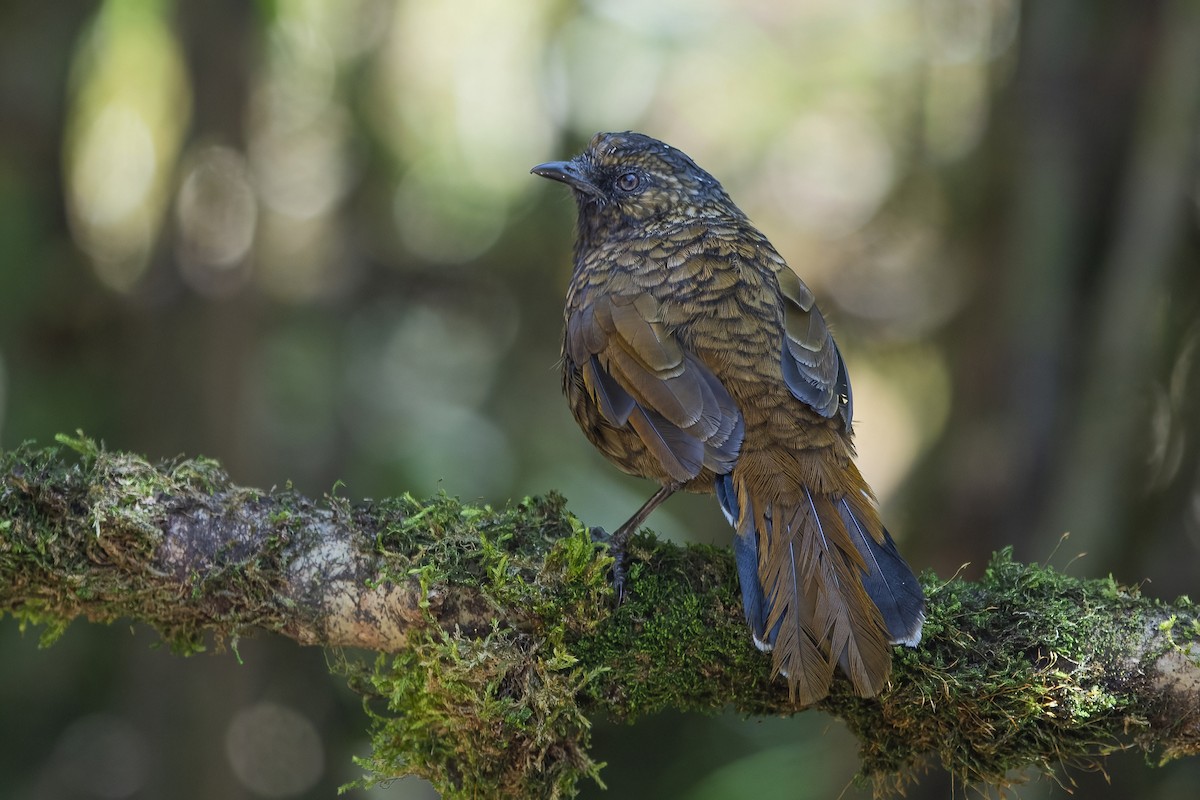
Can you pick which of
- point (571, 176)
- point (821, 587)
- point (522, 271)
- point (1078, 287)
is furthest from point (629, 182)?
point (522, 271)

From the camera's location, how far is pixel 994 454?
17.5 ft

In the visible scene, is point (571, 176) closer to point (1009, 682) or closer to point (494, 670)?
point (494, 670)

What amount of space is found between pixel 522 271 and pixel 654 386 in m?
4.28

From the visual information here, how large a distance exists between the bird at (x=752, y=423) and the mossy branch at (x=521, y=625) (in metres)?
0.13

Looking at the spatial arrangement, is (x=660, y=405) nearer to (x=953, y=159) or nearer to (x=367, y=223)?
(x=953, y=159)

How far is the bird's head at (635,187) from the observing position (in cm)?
396

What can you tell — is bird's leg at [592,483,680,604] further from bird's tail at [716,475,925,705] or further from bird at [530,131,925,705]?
bird's tail at [716,475,925,705]

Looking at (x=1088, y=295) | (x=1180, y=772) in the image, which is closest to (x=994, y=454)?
(x=1088, y=295)

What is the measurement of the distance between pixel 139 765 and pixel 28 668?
1.11 m

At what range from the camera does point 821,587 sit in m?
2.67

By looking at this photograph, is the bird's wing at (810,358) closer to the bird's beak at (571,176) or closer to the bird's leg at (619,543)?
the bird's leg at (619,543)

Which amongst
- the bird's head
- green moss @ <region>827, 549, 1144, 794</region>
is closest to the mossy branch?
green moss @ <region>827, 549, 1144, 794</region>

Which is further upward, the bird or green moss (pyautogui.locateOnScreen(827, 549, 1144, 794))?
the bird

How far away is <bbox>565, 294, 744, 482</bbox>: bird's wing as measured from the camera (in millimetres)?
2947
